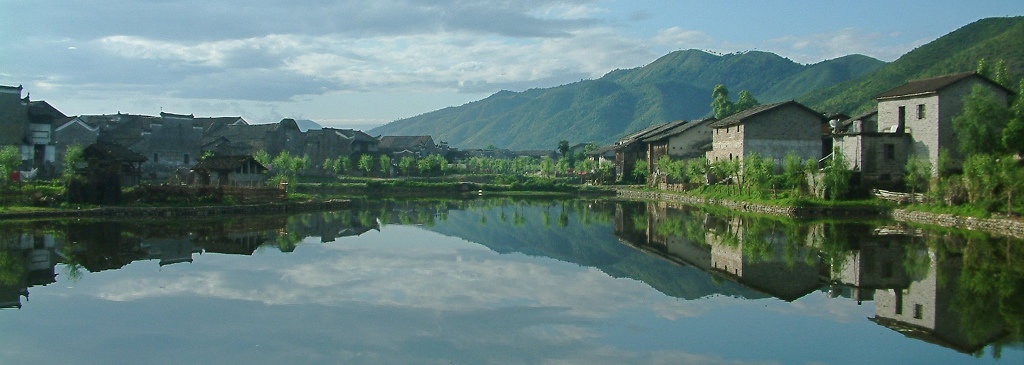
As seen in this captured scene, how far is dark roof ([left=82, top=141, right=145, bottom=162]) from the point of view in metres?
37.4

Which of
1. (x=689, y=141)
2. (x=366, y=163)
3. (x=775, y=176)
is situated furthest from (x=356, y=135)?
(x=775, y=176)

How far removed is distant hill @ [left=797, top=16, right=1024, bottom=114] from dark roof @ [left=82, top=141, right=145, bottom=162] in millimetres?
56928

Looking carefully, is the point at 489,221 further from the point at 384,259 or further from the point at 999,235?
the point at 999,235

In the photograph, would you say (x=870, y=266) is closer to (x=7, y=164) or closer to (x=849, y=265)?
(x=849, y=265)

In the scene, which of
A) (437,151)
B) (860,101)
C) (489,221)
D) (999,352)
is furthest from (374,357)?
(437,151)

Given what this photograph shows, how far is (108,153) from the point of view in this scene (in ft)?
126

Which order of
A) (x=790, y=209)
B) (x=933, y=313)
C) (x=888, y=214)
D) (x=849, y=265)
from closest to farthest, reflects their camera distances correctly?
(x=933, y=313), (x=849, y=265), (x=888, y=214), (x=790, y=209)

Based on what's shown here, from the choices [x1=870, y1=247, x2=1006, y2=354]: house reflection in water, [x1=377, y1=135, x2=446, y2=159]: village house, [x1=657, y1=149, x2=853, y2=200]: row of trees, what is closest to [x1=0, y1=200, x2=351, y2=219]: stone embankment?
[x1=657, y1=149, x2=853, y2=200]: row of trees

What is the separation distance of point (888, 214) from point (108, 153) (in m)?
34.4

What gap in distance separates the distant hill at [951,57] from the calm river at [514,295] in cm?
4991

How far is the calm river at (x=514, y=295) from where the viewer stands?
10.6 m

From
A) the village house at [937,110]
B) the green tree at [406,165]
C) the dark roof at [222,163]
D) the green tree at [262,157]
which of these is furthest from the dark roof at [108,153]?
the green tree at [406,165]

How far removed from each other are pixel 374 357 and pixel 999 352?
7.97 m

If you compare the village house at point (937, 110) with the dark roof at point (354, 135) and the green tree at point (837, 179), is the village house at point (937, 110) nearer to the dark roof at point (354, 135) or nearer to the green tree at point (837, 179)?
the green tree at point (837, 179)
